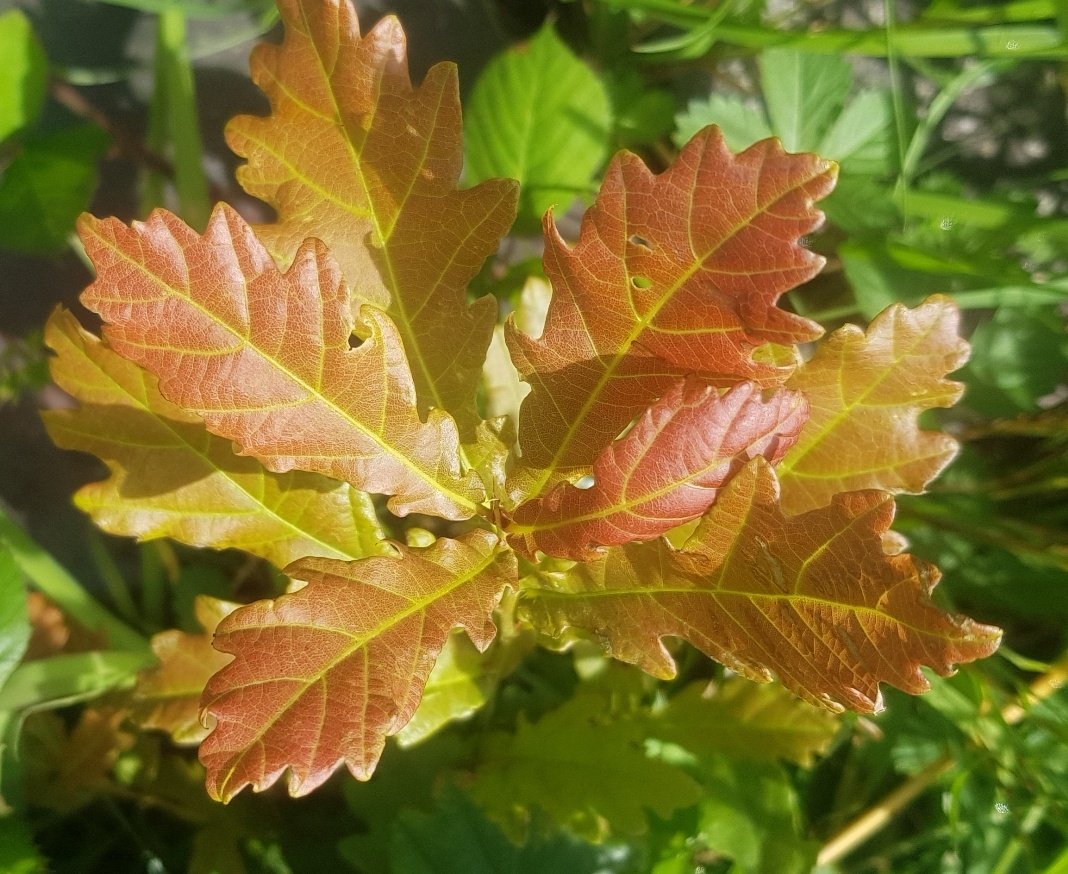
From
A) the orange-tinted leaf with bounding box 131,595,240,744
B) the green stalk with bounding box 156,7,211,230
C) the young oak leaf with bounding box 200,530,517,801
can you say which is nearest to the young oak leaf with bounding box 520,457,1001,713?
the young oak leaf with bounding box 200,530,517,801

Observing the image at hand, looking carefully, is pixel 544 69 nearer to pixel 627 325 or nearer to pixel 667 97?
pixel 667 97

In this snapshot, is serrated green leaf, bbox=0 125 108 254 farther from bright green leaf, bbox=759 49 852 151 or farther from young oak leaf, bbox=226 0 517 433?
bright green leaf, bbox=759 49 852 151

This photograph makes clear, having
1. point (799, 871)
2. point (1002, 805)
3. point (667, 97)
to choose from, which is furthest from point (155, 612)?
point (1002, 805)

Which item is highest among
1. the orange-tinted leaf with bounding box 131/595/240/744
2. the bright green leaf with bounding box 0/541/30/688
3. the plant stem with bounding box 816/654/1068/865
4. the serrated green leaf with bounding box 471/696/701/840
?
the bright green leaf with bounding box 0/541/30/688

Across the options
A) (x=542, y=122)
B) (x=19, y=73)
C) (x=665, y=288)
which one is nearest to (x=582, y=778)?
(x=665, y=288)

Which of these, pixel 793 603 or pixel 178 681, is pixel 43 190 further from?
pixel 793 603

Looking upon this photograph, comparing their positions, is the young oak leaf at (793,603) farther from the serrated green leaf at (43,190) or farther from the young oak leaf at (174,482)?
the serrated green leaf at (43,190)

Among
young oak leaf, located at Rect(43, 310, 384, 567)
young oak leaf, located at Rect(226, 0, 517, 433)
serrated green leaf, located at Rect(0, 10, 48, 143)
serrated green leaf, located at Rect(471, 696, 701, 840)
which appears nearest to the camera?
young oak leaf, located at Rect(226, 0, 517, 433)
